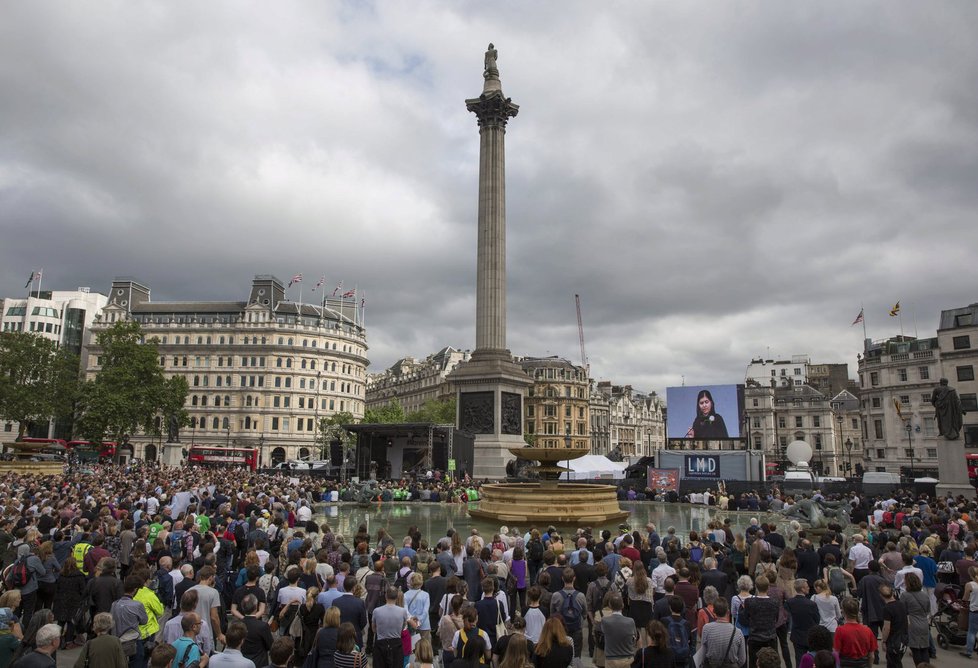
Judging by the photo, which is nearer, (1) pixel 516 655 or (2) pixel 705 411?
(1) pixel 516 655

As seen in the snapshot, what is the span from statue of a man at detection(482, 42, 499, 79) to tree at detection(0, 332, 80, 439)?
54978mm

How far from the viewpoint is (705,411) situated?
51.5 meters

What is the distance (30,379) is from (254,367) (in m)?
29.0

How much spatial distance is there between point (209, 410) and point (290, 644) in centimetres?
9604

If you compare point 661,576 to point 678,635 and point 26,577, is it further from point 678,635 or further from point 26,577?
point 26,577

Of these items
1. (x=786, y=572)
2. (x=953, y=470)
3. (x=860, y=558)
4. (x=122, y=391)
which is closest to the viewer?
(x=786, y=572)

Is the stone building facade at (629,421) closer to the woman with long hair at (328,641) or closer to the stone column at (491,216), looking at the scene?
the stone column at (491,216)

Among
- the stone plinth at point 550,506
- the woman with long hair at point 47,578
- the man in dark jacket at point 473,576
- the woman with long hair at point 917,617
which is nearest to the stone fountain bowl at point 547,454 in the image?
the stone plinth at point 550,506

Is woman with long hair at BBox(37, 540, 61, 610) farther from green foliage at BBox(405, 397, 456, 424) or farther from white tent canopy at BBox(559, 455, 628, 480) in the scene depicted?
green foliage at BBox(405, 397, 456, 424)

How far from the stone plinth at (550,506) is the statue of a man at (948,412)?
59.3ft

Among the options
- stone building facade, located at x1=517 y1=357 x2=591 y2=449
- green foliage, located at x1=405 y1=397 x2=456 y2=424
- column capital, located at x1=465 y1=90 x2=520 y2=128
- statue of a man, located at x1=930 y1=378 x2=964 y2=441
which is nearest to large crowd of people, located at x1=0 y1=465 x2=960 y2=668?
statue of a man, located at x1=930 y1=378 x2=964 y2=441

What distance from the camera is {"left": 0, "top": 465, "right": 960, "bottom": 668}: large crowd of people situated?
660 centimetres

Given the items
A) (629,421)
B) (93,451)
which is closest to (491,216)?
(93,451)

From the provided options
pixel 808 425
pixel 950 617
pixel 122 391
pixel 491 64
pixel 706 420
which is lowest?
pixel 950 617
